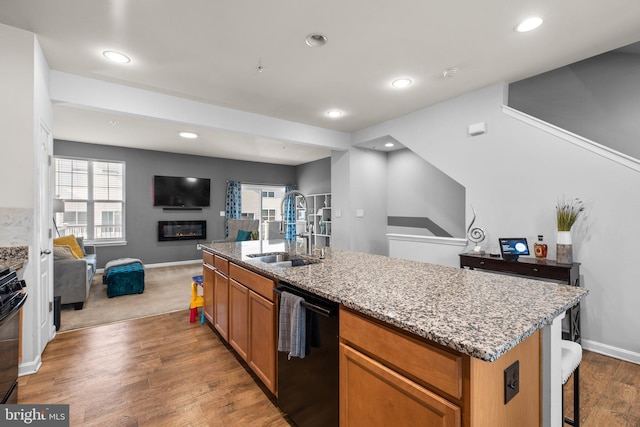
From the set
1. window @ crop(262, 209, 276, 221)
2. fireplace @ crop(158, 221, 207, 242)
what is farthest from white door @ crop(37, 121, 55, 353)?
window @ crop(262, 209, 276, 221)

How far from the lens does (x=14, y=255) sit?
2.17 meters

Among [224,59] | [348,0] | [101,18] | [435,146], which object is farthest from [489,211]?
[101,18]

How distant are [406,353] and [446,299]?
13.7 inches

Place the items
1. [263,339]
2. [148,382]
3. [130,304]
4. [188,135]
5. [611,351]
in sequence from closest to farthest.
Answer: [263,339] < [148,382] < [611,351] < [130,304] < [188,135]

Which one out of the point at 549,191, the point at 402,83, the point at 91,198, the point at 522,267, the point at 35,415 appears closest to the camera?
the point at 35,415

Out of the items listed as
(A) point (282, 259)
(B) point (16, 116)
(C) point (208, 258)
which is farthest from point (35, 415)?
(B) point (16, 116)

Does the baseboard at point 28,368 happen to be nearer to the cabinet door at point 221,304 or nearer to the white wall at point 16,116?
the white wall at point 16,116

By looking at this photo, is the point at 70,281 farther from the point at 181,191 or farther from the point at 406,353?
the point at 406,353

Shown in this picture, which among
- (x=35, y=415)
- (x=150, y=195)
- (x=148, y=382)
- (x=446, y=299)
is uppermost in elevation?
(x=150, y=195)

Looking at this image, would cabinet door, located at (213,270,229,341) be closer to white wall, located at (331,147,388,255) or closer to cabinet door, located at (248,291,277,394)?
cabinet door, located at (248,291,277,394)

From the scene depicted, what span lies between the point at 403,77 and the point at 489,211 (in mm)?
1777

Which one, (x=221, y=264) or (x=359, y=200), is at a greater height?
(x=359, y=200)

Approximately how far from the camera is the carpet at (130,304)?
11.0 ft

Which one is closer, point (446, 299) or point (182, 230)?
point (446, 299)
